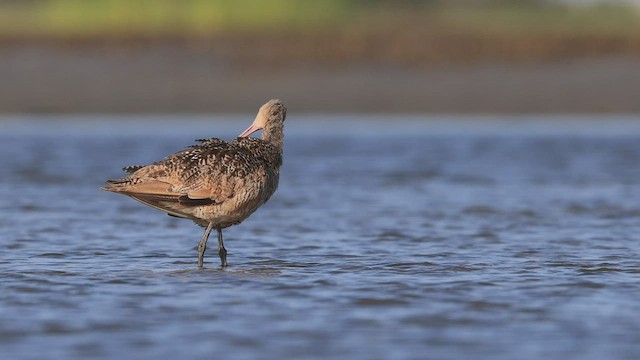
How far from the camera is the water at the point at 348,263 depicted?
756 centimetres

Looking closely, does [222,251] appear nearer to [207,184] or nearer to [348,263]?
[207,184]

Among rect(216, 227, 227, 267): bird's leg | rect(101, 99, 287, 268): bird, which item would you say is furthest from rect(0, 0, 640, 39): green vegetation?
rect(101, 99, 287, 268): bird

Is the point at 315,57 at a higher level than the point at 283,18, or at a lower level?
lower

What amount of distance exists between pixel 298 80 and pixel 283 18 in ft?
19.3

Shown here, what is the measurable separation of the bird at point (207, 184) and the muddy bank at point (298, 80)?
57.5ft

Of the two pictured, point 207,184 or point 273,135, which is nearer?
point 207,184

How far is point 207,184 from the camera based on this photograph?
400 inches

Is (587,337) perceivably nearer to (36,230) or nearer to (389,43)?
(36,230)

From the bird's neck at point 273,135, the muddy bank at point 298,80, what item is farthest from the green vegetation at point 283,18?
the bird's neck at point 273,135

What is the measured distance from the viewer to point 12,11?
36.8 metres

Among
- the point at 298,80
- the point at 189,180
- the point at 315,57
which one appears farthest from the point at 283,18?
the point at 189,180

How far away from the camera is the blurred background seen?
28453 mm

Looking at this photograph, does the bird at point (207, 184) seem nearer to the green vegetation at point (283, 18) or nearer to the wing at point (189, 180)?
the wing at point (189, 180)

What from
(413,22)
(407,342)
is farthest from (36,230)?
(413,22)
